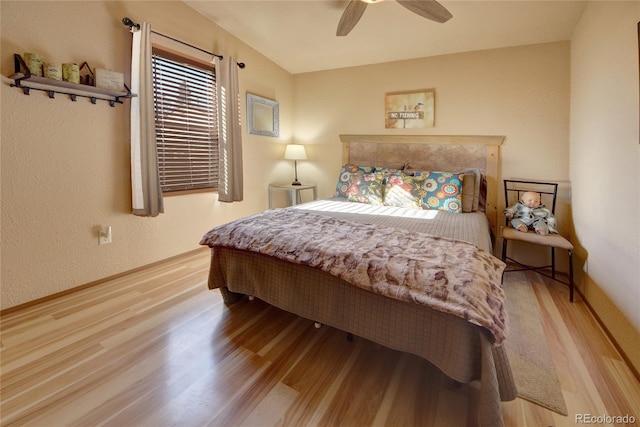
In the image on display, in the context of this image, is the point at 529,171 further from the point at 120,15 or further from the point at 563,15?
the point at 120,15

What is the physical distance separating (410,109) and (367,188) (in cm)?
115

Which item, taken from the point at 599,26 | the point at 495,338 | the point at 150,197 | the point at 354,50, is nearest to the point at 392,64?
the point at 354,50

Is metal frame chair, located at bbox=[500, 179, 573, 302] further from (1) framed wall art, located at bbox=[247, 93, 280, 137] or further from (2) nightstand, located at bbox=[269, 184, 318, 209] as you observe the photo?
(1) framed wall art, located at bbox=[247, 93, 280, 137]

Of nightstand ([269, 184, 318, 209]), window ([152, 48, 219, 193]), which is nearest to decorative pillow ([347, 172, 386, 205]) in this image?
nightstand ([269, 184, 318, 209])

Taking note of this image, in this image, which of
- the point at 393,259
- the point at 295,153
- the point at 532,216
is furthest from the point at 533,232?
the point at 295,153

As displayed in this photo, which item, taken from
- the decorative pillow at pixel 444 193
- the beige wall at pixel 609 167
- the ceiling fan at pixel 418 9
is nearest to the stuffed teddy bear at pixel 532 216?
the beige wall at pixel 609 167

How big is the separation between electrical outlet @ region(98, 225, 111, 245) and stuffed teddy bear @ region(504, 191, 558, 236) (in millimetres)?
3451

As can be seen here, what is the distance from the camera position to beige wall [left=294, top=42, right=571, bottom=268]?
2.76 metres

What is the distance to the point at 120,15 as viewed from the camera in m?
2.41

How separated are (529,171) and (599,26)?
126 cm

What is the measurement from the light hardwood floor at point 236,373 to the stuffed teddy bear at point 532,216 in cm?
63

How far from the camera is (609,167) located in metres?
1.84

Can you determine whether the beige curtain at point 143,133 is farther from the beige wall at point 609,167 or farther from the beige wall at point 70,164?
the beige wall at point 609,167

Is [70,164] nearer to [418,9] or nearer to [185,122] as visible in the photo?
[185,122]
